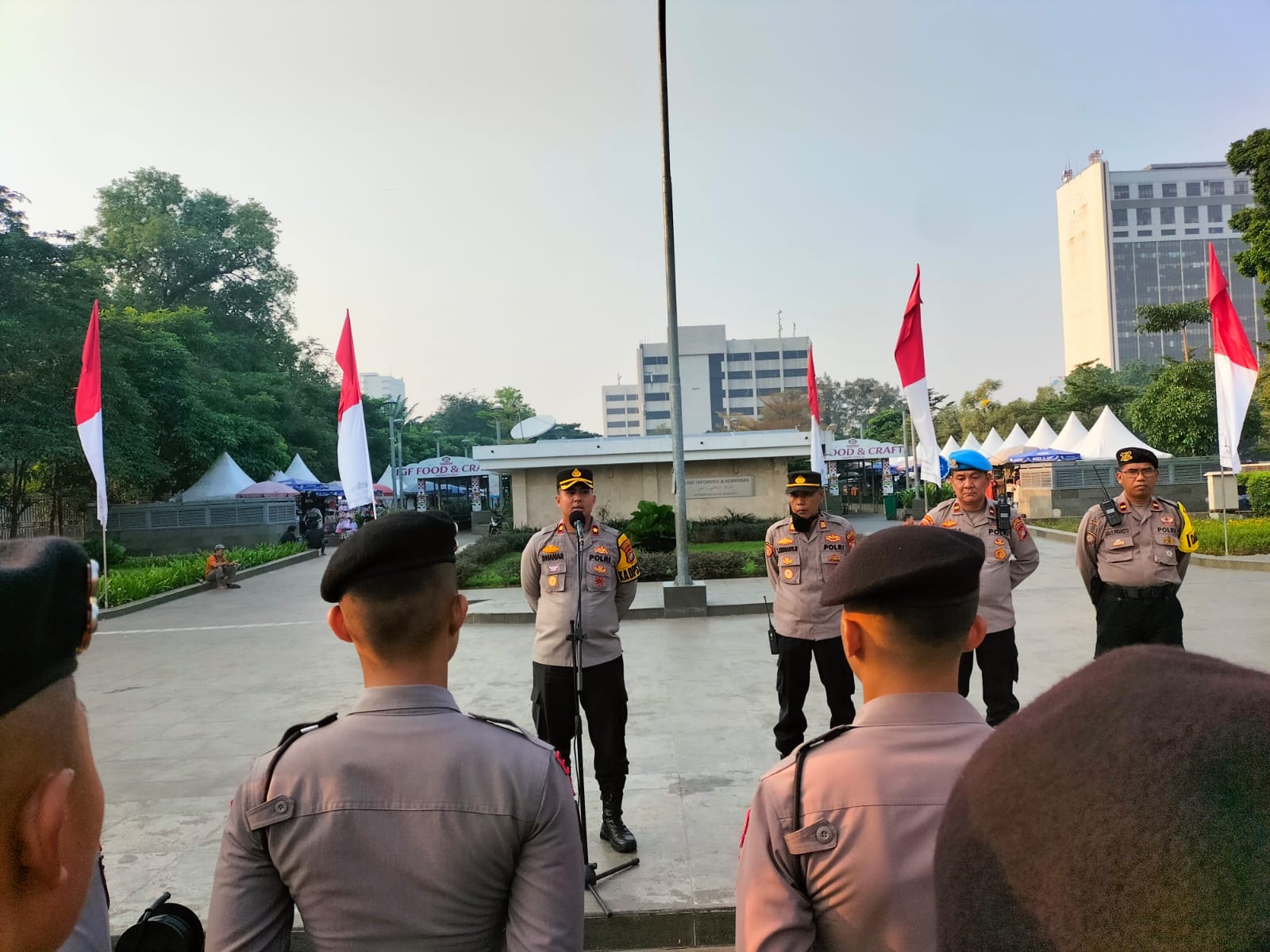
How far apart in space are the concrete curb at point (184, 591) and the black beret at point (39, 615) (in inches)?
547

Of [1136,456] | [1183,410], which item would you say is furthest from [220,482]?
[1183,410]

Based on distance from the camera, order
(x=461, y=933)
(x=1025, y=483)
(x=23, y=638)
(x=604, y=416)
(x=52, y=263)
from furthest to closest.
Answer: (x=604, y=416) < (x=1025, y=483) < (x=52, y=263) < (x=461, y=933) < (x=23, y=638)

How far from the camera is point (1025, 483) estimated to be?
89.0 ft

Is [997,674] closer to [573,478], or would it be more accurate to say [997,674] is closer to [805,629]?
[805,629]

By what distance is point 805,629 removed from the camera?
200 inches

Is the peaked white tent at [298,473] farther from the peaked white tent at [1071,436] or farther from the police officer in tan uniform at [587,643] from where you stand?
the police officer in tan uniform at [587,643]

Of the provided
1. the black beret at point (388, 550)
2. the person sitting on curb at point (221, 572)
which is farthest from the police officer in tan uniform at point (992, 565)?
the person sitting on curb at point (221, 572)

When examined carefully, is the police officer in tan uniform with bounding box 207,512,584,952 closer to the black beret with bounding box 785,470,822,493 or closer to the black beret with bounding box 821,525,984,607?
the black beret with bounding box 821,525,984,607

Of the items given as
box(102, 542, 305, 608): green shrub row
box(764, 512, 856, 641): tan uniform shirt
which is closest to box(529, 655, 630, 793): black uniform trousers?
box(764, 512, 856, 641): tan uniform shirt

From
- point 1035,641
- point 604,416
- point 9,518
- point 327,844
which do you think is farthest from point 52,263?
point 604,416

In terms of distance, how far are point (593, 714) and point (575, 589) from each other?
652 mm

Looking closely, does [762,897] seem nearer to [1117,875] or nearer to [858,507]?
[1117,875]

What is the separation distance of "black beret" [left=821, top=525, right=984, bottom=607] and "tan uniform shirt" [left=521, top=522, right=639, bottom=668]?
9.80 feet

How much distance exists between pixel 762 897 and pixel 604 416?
145 metres
